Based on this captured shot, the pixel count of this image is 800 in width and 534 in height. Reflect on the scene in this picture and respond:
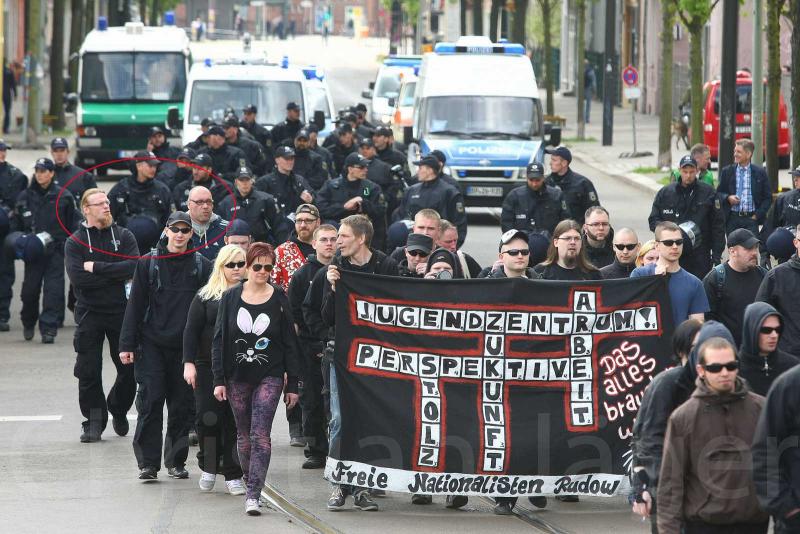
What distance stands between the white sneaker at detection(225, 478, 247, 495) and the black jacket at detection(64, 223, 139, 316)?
2.40 meters

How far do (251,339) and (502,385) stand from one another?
1.52m

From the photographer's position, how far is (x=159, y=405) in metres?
10.8

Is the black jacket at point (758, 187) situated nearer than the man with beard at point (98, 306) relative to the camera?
No

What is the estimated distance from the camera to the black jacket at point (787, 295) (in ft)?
33.6

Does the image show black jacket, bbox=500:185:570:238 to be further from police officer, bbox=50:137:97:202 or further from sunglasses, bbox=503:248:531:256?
sunglasses, bbox=503:248:531:256

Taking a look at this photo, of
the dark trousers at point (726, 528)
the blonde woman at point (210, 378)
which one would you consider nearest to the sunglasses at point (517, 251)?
the blonde woman at point (210, 378)

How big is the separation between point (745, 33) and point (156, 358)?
3706 centimetres

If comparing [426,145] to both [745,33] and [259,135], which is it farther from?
[745,33]

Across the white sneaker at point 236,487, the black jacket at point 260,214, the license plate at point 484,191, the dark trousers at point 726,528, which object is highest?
the black jacket at point 260,214

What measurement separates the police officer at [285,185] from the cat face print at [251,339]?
7143 mm

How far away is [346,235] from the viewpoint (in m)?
10.3

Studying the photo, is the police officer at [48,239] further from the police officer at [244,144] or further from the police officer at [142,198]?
the police officer at [244,144]

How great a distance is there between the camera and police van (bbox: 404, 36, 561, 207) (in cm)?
2558

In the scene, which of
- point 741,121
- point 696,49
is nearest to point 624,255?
point 696,49
